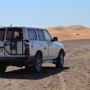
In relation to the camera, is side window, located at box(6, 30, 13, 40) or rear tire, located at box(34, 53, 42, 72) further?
rear tire, located at box(34, 53, 42, 72)

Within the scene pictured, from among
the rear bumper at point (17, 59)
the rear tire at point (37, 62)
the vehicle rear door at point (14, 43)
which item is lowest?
the rear tire at point (37, 62)

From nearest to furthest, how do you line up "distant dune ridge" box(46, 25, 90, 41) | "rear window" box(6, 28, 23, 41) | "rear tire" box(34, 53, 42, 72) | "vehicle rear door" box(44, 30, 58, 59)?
"rear window" box(6, 28, 23, 41) < "rear tire" box(34, 53, 42, 72) < "vehicle rear door" box(44, 30, 58, 59) < "distant dune ridge" box(46, 25, 90, 41)

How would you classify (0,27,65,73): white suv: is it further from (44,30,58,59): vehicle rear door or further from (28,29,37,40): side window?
(44,30,58,59): vehicle rear door

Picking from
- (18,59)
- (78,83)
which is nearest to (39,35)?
(18,59)

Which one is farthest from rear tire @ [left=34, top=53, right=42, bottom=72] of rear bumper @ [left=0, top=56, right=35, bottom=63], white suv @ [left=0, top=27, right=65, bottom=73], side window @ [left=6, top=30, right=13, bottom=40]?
side window @ [left=6, top=30, right=13, bottom=40]

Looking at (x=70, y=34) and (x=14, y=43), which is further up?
(x=14, y=43)

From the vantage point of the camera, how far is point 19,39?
15.8 m

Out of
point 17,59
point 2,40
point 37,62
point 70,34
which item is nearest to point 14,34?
point 2,40

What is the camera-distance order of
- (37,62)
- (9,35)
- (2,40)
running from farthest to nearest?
(37,62) → (9,35) → (2,40)

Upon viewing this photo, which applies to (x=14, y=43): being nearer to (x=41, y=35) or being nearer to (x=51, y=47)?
(x=41, y=35)

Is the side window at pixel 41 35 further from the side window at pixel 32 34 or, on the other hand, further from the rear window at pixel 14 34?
the rear window at pixel 14 34

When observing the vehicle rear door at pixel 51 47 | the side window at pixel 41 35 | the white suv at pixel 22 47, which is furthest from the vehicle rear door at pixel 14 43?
the vehicle rear door at pixel 51 47

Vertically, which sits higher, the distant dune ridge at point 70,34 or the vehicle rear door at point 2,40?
the vehicle rear door at point 2,40

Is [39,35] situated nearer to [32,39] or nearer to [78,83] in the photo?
[32,39]
